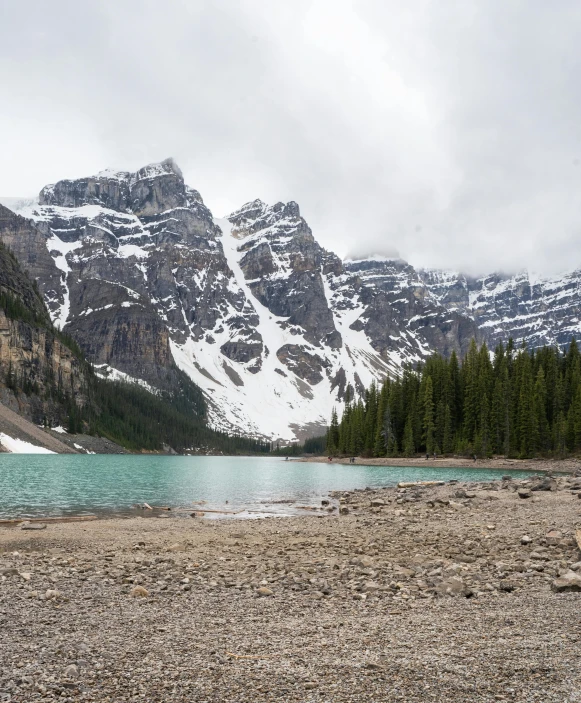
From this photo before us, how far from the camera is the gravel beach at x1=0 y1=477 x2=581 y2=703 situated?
6148mm

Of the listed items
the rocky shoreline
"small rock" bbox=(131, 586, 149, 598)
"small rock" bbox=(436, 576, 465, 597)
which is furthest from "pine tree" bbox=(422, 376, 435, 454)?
"small rock" bbox=(131, 586, 149, 598)

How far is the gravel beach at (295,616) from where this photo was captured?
242 inches

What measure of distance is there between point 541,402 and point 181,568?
2959 inches

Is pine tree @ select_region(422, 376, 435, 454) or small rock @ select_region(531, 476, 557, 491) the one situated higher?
pine tree @ select_region(422, 376, 435, 454)

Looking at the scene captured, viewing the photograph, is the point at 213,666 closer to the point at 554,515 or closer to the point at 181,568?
the point at 181,568

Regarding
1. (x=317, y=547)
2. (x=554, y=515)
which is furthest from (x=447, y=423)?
(x=317, y=547)

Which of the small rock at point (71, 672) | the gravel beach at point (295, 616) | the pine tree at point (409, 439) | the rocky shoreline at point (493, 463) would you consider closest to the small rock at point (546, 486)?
the gravel beach at point (295, 616)

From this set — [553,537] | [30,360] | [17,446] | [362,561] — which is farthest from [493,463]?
[30,360]

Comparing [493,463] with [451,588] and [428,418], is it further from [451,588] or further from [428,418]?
[451,588]

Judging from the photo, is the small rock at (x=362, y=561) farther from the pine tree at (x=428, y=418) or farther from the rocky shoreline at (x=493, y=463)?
the pine tree at (x=428, y=418)

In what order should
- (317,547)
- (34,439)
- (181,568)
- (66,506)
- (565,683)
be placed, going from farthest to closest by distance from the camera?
(34,439) < (66,506) < (317,547) < (181,568) < (565,683)

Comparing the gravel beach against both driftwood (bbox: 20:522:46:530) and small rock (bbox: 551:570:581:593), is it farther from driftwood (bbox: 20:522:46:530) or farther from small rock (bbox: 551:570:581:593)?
driftwood (bbox: 20:522:46:530)

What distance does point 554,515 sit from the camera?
22.4m

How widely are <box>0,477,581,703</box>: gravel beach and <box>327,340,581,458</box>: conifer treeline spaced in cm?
6422
